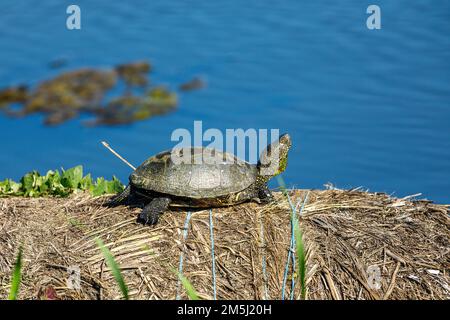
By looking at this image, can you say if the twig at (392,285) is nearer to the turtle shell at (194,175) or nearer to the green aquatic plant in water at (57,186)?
the turtle shell at (194,175)

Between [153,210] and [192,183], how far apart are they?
420mm

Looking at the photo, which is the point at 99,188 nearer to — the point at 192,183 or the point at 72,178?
the point at 72,178

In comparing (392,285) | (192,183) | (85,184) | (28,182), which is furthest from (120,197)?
(392,285)

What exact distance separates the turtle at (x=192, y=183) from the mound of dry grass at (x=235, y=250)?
0.11 m

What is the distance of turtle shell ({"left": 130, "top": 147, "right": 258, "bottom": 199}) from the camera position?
6.16 m

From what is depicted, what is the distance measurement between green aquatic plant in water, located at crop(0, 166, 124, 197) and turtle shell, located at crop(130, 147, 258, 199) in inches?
39.8

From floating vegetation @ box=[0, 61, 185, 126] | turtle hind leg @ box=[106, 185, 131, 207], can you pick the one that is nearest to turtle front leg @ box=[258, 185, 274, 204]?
turtle hind leg @ box=[106, 185, 131, 207]

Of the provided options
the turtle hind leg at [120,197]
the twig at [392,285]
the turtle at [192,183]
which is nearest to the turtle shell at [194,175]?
the turtle at [192,183]

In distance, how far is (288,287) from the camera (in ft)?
18.0

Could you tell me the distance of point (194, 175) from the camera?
6.27 meters
